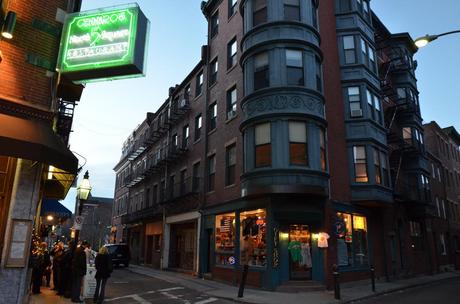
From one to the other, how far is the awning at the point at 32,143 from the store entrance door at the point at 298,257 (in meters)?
11.1

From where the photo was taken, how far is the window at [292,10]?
18900 mm

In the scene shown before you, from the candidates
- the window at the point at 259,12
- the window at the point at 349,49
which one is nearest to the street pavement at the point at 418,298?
the window at the point at 349,49

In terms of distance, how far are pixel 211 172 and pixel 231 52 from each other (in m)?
7.29

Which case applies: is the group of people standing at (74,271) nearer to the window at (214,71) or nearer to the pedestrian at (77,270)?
Result: the pedestrian at (77,270)

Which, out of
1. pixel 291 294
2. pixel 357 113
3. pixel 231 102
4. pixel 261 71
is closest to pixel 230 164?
pixel 231 102

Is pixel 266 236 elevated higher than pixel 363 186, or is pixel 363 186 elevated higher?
pixel 363 186

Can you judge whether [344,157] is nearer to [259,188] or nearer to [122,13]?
[259,188]

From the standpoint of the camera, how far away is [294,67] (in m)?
18.2

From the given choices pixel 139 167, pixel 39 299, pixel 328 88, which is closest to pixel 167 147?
pixel 139 167

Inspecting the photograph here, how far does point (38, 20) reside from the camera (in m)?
9.15

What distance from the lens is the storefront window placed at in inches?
679

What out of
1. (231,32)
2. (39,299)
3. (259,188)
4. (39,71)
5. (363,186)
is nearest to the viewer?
(39,71)

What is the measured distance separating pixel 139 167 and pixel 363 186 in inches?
1049

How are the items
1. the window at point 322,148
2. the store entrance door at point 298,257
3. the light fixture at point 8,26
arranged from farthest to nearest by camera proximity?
the window at point 322,148 → the store entrance door at point 298,257 → the light fixture at point 8,26
